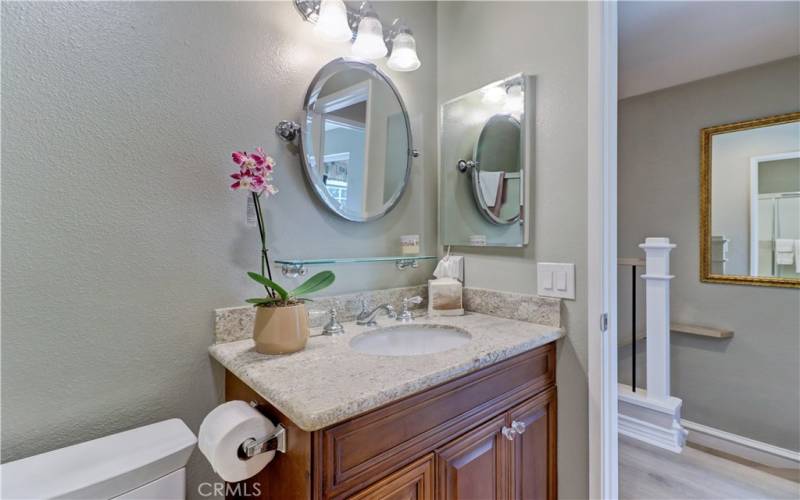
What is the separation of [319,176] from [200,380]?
71 centimetres

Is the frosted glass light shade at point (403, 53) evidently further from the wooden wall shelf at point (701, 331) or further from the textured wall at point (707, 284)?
the wooden wall shelf at point (701, 331)

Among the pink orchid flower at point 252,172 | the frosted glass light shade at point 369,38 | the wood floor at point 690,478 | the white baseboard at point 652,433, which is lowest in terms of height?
the wood floor at point 690,478

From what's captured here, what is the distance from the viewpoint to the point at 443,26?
1561mm

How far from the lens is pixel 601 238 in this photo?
3.57 feet

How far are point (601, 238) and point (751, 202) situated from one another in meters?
1.83

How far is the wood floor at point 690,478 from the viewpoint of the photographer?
65.9 inches

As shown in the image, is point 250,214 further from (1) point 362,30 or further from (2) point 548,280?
(2) point 548,280

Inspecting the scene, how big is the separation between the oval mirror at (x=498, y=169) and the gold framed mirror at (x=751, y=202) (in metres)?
1.82

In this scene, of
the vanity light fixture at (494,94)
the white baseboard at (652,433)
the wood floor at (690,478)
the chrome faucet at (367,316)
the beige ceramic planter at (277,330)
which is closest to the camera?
the beige ceramic planter at (277,330)

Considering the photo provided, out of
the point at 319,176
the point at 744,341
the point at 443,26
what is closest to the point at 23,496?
the point at 319,176

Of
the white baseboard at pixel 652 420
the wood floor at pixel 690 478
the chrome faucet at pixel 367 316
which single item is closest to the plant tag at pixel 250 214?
the chrome faucet at pixel 367 316

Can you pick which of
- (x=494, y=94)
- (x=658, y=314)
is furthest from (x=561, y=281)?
(x=658, y=314)

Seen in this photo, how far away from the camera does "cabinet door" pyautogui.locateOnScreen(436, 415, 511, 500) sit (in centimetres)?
82

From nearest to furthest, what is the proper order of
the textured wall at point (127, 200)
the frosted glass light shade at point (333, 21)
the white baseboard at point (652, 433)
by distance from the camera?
the textured wall at point (127, 200), the frosted glass light shade at point (333, 21), the white baseboard at point (652, 433)
